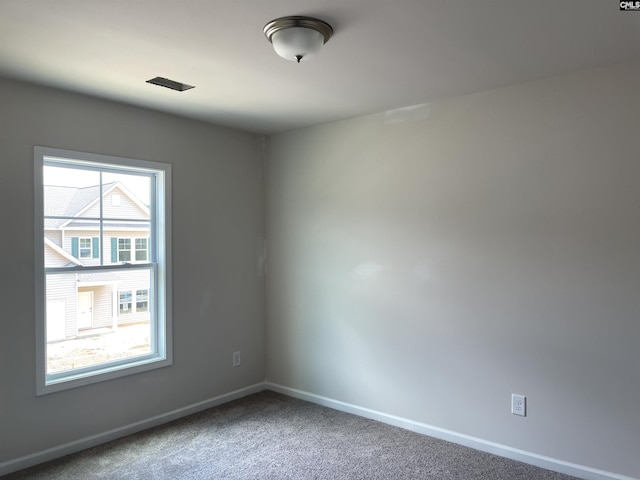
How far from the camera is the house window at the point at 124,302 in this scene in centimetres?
348

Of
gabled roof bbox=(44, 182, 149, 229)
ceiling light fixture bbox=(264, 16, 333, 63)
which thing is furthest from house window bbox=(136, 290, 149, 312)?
ceiling light fixture bbox=(264, 16, 333, 63)

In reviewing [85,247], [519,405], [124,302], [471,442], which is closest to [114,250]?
[85,247]

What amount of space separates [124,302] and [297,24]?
2441mm

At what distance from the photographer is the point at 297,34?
213 cm

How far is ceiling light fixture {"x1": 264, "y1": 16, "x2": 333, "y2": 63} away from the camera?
2.09 meters

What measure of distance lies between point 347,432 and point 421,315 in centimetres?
102

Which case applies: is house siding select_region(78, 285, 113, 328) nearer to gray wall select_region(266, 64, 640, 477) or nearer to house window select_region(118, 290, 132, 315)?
house window select_region(118, 290, 132, 315)

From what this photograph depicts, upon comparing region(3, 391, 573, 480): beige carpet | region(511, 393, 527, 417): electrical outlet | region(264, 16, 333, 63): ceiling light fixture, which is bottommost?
region(3, 391, 573, 480): beige carpet

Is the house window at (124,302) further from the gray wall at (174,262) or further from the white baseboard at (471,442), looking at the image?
the white baseboard at (471,442)

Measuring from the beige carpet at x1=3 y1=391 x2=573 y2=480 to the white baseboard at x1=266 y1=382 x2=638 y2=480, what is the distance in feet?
0.17

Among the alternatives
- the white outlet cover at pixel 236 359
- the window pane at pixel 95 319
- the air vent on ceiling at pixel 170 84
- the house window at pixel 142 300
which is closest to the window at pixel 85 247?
the window pane at pixel 95 319

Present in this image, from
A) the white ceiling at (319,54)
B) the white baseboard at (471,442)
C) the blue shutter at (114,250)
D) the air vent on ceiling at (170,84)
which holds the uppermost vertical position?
the air vent on ceiling at (170,84)

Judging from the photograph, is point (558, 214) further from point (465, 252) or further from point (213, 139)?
point (213, 139)

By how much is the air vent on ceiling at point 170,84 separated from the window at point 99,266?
718mm
